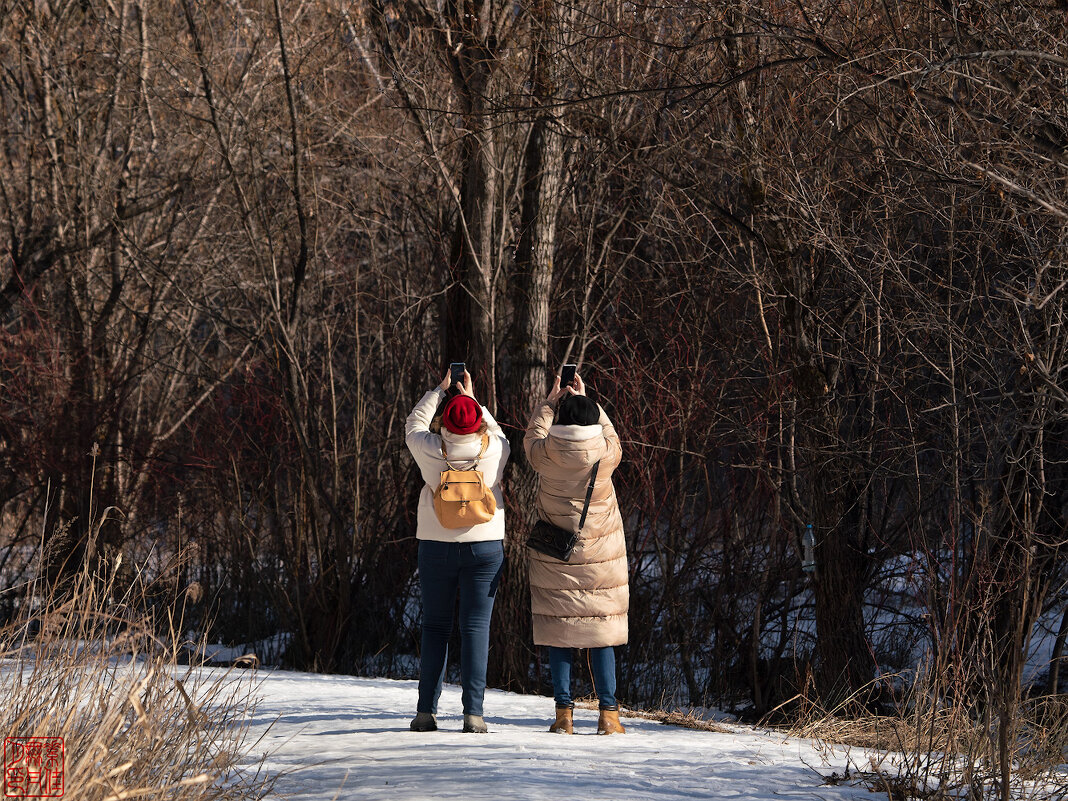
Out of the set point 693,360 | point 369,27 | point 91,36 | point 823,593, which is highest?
point 91,36

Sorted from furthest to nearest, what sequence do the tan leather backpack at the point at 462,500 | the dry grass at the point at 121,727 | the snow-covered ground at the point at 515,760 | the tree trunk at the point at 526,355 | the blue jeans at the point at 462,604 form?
the tree trunk at the point at 526,355 < the blue jeans at the point at 462,604 < the tan leather backpack at the point at 462,500 < the snow-covered ground at the point at 515,760 < the dry grass at the point at 121,727

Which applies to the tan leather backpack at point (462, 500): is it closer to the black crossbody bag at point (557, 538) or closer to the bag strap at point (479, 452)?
the bag strap at point (479, 452)

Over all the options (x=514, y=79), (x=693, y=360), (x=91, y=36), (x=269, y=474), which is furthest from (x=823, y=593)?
(x=91, y=36)

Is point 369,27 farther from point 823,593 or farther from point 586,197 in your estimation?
point 823,593

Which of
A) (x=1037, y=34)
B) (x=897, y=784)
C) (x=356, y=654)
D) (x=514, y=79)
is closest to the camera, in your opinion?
(x=897, y=784)

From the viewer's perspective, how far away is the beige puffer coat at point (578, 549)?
499 cm

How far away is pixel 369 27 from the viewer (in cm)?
919

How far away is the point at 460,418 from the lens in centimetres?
484

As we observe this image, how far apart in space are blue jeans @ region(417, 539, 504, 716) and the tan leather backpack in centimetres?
14

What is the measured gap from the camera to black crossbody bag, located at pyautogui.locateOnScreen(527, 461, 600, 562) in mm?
4984

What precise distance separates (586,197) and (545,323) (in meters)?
1.65

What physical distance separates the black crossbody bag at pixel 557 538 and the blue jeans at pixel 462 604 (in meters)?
0.20

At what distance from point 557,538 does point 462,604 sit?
0.52 meters

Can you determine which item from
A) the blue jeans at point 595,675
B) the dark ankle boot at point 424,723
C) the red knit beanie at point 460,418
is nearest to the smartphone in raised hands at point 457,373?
the red knit beanie at point 460,418
